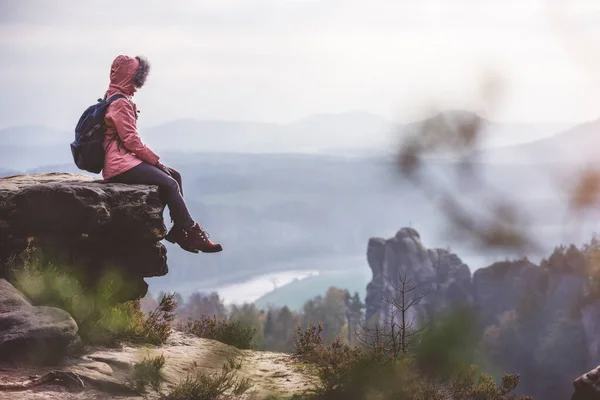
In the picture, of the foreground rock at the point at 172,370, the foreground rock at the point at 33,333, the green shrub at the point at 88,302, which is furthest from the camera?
the green shrub at the point at 88,302

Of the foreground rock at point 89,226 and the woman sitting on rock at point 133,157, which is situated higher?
the woman sitting on rock at point 133,157

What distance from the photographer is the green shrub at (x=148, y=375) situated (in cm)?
912

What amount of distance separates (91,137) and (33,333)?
3622mm

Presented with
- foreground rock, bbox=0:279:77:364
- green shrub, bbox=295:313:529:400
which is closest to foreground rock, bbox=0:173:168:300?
foreground rock, bbox=0:279:77:364

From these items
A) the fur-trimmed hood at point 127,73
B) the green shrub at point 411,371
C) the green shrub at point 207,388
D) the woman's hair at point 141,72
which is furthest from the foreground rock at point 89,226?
the green shrub at point 411,371

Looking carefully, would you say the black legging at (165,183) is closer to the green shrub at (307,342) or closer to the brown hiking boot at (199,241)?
the brown hiking boot at (199,241)

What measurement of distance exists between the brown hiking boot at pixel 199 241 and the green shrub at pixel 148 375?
2.52 meters

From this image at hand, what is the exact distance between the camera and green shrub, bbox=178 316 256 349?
44.7 ft

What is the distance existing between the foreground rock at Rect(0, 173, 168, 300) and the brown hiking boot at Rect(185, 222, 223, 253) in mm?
467

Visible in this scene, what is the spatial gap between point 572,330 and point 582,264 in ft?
37.7

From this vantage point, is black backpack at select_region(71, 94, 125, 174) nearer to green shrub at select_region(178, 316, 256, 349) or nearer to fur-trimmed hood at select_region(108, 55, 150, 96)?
fur-trimmed hood at select_region(108, 55, 150, 96)

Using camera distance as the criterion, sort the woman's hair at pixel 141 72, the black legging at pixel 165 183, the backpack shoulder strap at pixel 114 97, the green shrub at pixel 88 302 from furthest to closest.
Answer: the black legging at pixel 165 183, the woman's hair at pixel 141 72, the backpack shoulder strap at pixel 114 97, the green shrub at pixel 88 302

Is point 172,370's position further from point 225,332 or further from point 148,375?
point 225,332

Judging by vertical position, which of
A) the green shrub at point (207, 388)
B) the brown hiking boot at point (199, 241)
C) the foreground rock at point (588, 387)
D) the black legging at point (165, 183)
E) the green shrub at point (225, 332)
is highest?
the black legging at point (165, 183)
